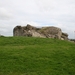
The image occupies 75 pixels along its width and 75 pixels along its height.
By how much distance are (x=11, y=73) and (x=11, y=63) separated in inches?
91.9

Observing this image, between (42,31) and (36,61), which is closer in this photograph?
(36,61)

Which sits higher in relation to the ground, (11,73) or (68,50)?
(68,50)

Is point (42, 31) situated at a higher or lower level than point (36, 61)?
higher

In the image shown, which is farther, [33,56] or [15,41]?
[15,41]

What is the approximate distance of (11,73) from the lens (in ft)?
52.6

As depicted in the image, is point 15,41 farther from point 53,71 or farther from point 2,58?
point 53,71

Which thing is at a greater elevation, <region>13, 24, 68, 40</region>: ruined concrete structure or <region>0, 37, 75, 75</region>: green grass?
<region>13, 24, 68, 40</region>: ruined concrete structure

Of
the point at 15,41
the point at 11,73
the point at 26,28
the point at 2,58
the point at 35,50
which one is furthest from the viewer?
the point at 26,28

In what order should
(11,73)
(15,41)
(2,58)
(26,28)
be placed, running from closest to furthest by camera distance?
(11,73)
(2,58)
(15,41)
(26,28)

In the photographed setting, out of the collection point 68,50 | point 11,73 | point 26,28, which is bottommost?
point 11,73

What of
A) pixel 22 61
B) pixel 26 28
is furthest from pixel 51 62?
pixel 26 28

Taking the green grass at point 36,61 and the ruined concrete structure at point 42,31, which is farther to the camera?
the ruined concrete structure at point 42,31

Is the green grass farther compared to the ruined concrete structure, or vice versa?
the ruined concrete structure

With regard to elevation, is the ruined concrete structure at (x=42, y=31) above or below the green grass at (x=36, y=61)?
above
